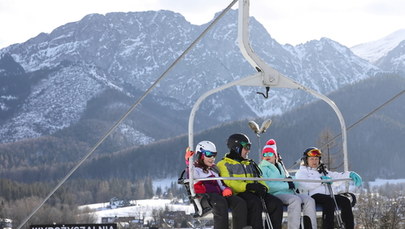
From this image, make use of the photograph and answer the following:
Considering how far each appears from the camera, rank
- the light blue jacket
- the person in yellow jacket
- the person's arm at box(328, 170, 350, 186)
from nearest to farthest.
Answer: the person in yellow jacket, the light blue jacket, the person's arm at box(328, 170, 350, 186)

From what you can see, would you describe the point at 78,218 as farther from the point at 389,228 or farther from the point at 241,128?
the point at 389,228

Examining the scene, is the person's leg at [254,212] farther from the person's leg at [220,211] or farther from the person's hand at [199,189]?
the person's hand at [199,189]

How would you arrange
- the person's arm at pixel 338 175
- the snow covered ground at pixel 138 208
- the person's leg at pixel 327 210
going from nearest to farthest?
the person's leg at pixel 327 210, the person's arm at pixel 338 175, the snow covered ground at pixel 138 208

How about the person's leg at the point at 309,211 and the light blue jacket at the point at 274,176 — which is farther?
the light blue jacket at the point at 274,176

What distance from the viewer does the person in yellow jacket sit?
7.89 metres

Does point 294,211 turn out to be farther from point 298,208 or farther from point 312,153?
point 312,153

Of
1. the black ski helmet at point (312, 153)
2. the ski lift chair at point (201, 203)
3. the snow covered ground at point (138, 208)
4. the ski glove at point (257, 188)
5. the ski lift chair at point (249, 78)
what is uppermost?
the ski lift chair at point (249, 78)

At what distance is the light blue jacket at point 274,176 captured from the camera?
8.47 meters

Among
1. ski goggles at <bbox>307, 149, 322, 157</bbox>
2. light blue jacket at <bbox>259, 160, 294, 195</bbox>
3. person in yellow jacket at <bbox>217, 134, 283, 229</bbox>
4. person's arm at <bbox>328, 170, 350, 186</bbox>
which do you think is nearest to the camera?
person in yellow jacket at <bbox>217, 134, 283, 229</bbox>

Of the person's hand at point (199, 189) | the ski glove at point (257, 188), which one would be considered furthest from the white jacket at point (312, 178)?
the person's hand at point (199, 189)

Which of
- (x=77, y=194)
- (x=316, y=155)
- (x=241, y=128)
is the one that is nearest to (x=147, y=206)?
(x=77, y=194)

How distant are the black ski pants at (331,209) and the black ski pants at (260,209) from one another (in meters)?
0.62

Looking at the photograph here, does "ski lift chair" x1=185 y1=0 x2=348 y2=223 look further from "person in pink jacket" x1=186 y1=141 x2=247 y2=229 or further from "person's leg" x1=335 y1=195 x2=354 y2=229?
"person's leg" x1=335 y1=195 x2=354 y2=229

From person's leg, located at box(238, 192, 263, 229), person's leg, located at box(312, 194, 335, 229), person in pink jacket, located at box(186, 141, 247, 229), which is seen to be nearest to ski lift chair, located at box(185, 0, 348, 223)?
person in pink jacket, located at box(186, 141, 247, 229)
